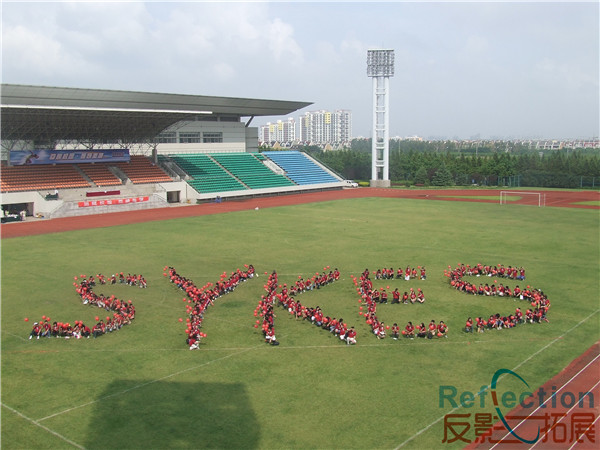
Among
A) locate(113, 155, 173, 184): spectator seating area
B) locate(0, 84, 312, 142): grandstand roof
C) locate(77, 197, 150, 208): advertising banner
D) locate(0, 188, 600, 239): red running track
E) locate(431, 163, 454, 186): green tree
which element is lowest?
locate(0, 188, 600, 239): red running track

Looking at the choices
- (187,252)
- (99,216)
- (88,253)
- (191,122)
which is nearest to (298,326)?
(187,252)

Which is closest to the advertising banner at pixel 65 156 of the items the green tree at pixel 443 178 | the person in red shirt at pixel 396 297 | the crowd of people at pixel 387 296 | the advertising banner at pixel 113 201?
the advertising banner at pixel 113 201

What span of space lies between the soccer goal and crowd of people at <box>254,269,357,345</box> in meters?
40.6

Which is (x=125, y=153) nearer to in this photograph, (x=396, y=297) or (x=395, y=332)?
(x=396, y=297)

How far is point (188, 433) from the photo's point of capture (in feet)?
47.0

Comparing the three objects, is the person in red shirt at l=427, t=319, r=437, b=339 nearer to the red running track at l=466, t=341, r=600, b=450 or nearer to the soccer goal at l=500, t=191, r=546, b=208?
the red running track at l=466, t=341, r=600, b=450

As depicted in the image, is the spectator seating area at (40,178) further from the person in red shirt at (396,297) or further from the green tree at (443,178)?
the green tree at (443,178)

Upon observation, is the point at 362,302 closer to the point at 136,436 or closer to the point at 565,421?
the point at 565,421

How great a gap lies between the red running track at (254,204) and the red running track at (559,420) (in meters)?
40.0

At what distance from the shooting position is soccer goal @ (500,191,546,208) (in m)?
63.7

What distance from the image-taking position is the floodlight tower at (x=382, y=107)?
8612 cm

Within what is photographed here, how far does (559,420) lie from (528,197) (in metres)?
59.6

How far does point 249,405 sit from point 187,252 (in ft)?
72.6
